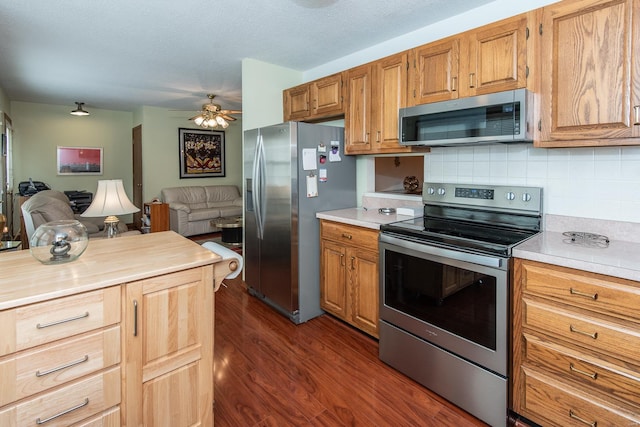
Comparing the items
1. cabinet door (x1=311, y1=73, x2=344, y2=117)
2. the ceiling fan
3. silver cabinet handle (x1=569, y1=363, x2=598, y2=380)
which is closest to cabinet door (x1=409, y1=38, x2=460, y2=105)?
cabinet door (x1=311, y1=73, x2=344, y2=117)

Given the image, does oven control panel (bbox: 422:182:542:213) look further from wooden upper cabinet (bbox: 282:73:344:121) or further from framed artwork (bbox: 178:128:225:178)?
framed artwork (bbox: 178:128:225:178)

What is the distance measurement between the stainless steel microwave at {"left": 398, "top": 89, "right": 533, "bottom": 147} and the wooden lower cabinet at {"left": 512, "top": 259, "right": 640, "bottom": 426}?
0.76m

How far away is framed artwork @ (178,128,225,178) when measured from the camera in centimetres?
725

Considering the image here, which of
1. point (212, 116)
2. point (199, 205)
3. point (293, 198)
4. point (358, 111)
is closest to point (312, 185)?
point (293, 198)

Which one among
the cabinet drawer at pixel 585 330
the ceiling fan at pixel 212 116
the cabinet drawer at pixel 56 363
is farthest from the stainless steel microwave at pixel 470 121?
the ceiling fan at pixel 212 116

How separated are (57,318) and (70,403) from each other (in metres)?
0.32

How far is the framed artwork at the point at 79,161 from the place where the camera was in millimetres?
6492

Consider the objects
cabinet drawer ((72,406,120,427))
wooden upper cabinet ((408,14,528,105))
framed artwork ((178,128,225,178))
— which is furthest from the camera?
framed artwork ((178,128,225,178))

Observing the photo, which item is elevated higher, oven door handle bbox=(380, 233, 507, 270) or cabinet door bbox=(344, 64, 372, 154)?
cabinet door bbox=(344, 64, 372, 154)

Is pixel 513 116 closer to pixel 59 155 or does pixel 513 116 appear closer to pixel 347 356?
pixel 347 356

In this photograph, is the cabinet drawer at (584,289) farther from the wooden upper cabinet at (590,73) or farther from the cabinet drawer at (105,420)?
the cabinet drawer at (105,420)

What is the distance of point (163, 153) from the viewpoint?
692 cm

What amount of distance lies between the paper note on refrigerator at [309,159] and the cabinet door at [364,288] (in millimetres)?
765

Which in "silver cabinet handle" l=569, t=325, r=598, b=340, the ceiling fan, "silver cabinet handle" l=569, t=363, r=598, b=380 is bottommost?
"silver cabinet handle" l=569, t=363, r=598, b=380
